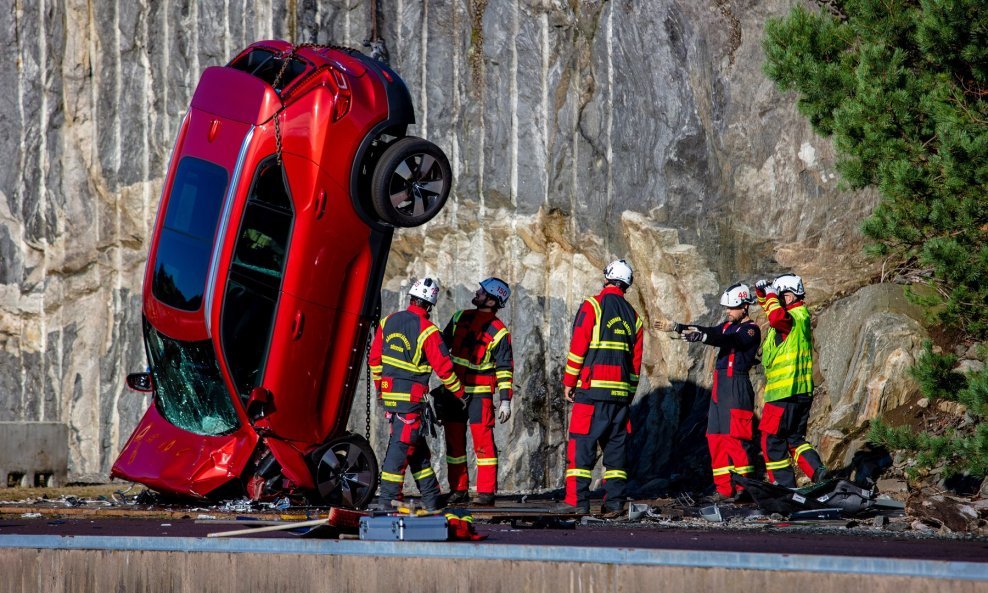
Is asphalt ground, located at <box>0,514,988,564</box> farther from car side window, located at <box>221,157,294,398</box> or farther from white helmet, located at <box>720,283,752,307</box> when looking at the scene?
white helmet, located at <box>720,283,752,307</box>

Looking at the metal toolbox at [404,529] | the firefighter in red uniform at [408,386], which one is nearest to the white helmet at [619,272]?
the firefighter in red uniform at [408,386]

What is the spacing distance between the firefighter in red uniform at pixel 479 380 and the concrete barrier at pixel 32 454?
185 inches

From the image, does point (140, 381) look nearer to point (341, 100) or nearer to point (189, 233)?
point (189, 233)

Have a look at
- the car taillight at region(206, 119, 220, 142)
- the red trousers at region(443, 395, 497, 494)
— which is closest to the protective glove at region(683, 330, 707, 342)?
the red trousers at region(443, 395, 497, 494)

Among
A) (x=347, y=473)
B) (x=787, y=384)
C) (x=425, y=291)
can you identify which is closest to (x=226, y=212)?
(x=425, y=291)

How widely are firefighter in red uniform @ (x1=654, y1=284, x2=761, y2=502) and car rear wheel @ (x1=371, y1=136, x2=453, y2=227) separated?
2.07m

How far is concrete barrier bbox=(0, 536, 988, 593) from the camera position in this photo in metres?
5.20

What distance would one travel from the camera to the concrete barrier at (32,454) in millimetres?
13000

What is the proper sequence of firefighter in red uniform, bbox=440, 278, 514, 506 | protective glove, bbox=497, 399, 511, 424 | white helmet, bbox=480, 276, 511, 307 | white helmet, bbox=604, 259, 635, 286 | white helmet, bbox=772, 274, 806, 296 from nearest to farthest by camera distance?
white helmet, bbox=604, 259, 635, 286
protective glove, bbox=497, 399, 511, 424
firefighter in red uniform, bbox=440, 278, 514, 506
white helmet, bbox=772, 274, 806, 296
white helmet, bbox=480, 276, 511, 307

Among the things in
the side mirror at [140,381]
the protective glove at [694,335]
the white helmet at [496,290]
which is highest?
the white helmet at [496,290]

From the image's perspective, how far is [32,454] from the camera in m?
13.3

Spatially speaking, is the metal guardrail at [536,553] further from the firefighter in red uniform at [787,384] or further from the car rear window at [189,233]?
the firefighter in red uniform at [787,384]

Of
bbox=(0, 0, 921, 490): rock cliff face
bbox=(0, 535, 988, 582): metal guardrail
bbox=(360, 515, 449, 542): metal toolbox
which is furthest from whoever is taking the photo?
bbox=(0, 0, 921, 490): rock cliff face

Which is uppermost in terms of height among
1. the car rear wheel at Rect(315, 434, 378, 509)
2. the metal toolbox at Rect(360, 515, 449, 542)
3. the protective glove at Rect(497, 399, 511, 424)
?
the protective glove at Rect(497, 399, 511, 424)
